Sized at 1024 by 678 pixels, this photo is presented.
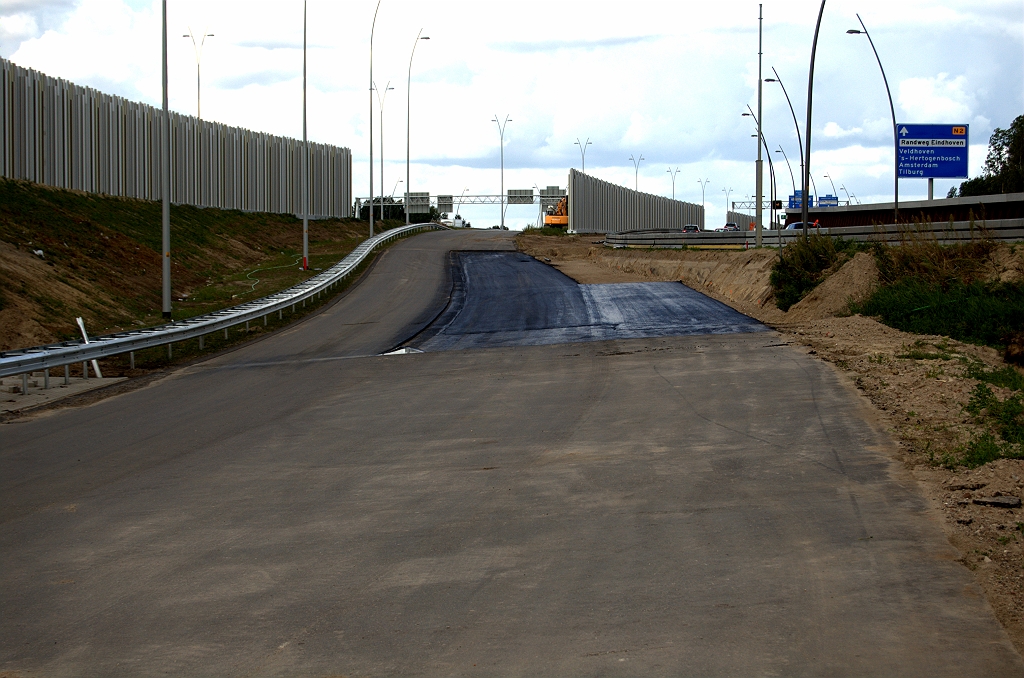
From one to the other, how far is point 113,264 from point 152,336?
541 inches

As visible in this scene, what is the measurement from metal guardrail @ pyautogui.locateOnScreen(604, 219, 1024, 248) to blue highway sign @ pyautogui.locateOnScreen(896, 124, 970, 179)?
1603cm

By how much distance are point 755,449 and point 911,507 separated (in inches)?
104

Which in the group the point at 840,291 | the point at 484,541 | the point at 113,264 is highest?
the point at 113,264

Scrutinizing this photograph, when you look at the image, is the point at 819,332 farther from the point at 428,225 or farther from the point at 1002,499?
the point at 428,225

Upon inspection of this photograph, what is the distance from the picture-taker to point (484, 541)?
26.8 feet

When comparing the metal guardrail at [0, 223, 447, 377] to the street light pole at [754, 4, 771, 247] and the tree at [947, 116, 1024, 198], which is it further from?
the tree at [947, 116, 1024, 198]

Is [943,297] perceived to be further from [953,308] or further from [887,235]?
[887,235]

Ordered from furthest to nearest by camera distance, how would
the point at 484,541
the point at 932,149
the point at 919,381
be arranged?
the point at 932,149, the point at 919,381, the point at 484,541

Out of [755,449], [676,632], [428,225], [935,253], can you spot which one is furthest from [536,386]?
[428,225]

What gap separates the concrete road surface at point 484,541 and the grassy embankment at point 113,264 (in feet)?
32.9

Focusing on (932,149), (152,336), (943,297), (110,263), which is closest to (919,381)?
(943,297)

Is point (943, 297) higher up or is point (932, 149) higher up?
point (932, 149)

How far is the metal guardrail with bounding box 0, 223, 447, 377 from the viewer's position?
16.8m

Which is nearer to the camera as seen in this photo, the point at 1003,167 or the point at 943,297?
the point at 943,297
